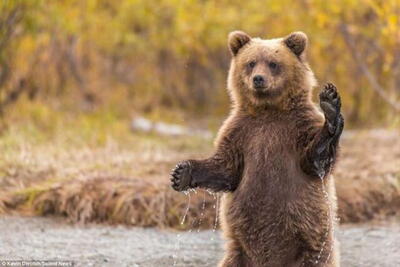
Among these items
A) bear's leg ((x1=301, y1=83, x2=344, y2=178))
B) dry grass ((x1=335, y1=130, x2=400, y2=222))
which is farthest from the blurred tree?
bear's leg ((x1=301, y1=83, x2=344, y2=178))

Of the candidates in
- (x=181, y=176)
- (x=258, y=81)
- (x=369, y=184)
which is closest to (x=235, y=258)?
(x=181, y=176)

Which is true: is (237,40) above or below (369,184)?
above

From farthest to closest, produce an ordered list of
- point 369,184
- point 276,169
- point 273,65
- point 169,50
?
1. point 169,50
2. point 369,184
3. point 273,65
4. point 276,169

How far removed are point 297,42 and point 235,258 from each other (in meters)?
1.34

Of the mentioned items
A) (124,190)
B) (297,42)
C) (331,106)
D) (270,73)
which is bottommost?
(124,190)

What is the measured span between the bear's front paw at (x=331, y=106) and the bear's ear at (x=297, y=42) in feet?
1.91

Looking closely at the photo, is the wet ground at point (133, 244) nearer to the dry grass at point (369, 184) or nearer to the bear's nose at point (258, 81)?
the dry grass at point (369, 184)

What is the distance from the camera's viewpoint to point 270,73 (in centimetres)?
509

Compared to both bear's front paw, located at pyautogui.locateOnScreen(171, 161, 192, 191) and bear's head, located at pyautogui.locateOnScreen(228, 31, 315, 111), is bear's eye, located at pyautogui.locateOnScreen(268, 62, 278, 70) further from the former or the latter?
bear's front paw, located at pyautogui.locateOnScreen(171, 161, 192, 191)

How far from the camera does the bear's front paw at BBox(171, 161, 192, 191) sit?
16.5ft

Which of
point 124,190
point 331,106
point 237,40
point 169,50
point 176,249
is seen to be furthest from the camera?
point 169,50

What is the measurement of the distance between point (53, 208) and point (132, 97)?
806 centimetres

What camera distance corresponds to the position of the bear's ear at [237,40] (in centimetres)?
539

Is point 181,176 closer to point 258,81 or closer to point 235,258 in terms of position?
point 235,258
